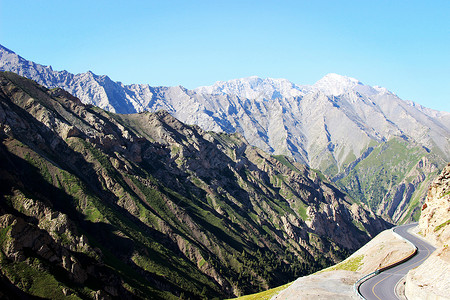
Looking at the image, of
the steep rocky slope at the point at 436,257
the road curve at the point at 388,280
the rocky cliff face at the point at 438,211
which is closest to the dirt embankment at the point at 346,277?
the road curve at the point at 388,280

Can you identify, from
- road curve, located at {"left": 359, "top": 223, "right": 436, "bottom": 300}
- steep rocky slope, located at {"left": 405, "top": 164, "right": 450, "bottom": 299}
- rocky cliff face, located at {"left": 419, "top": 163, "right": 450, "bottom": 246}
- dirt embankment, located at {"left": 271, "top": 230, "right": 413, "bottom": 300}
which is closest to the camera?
steep rocky slope, located at {"left": 405, "top": 164, "right": 450, "bottom": 299}

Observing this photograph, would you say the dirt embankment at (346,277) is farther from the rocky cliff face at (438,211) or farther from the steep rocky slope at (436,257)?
the steep rocky slope at (436,257)

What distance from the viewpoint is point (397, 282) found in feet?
283

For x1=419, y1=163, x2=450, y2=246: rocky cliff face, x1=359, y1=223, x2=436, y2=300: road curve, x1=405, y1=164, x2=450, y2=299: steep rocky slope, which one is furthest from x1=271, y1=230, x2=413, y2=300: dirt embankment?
x1=405, y1=164, x2=450, y2=299: steep rocky slope

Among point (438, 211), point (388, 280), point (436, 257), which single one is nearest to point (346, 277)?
point (388, 280)

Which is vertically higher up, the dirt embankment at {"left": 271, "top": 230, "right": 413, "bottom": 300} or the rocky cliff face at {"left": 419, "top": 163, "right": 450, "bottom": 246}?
the rocky cliff face at {"left": 419, "top": 163, "right": 450, "bottom": 246}

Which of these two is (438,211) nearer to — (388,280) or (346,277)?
(388,280)

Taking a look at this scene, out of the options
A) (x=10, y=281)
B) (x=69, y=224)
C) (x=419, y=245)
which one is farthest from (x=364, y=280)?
(x=69, y=224)

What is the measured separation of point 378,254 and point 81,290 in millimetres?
121969

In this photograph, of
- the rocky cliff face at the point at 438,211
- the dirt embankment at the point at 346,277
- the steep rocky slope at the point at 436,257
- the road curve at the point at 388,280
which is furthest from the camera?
the rocky cliff face at the point at 438,211

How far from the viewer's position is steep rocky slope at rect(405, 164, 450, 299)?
68.4 metres

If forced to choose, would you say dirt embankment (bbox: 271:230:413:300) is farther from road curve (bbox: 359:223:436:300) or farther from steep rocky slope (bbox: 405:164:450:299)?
steep rocky slope (bbox: 405:164:450:299)

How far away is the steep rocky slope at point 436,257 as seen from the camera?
224 ft

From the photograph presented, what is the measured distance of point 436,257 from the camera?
247ft
